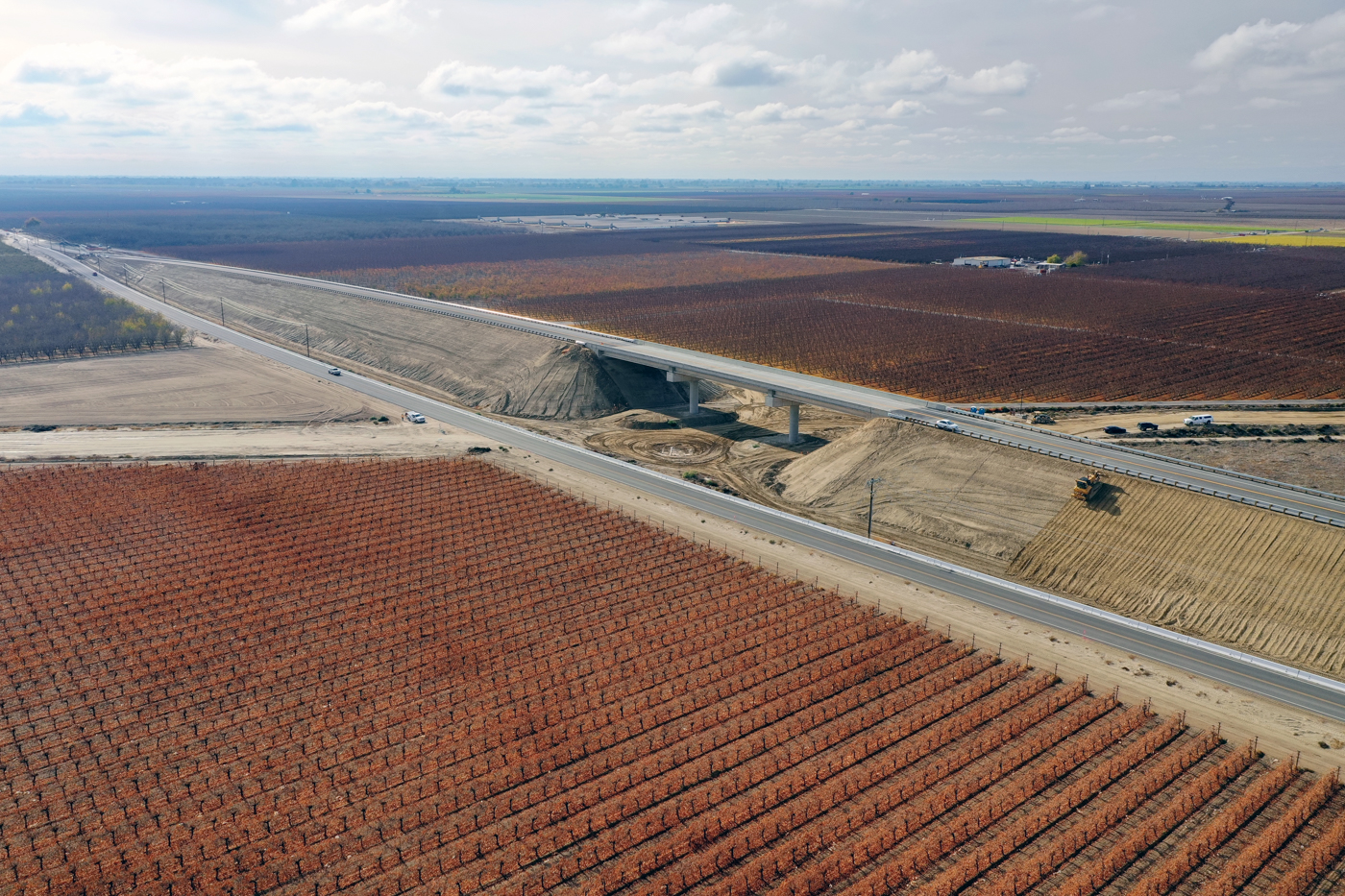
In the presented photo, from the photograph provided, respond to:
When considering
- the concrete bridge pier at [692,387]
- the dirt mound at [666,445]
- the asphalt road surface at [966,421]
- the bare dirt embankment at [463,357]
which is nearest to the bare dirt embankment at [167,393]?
the bare dirt embankment at [463,357]

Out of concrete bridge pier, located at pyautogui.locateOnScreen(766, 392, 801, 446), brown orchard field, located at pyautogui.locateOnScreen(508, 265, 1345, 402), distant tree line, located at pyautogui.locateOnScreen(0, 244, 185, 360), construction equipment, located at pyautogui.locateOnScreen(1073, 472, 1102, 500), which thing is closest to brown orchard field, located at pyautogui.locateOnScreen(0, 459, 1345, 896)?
construction equipment, located at pyautogui.locateOnScreen(1073, 472, 1102, 500)

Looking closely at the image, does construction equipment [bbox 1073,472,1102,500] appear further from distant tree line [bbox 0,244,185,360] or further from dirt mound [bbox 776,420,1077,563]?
distant tree line [bbox 0,244,185,360]

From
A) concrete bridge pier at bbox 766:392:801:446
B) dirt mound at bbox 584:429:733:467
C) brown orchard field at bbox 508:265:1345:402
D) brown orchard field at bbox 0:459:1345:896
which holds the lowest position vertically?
brown orchard field at bbox 0:459:1345:896

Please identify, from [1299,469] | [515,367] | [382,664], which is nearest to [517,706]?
[382,664]

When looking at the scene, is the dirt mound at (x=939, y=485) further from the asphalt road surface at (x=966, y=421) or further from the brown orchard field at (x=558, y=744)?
the brown orchard field at (x=558, y=744)

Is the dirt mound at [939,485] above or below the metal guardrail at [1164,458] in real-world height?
below

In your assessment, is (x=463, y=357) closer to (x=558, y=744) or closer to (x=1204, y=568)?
(x=558, y=744)
